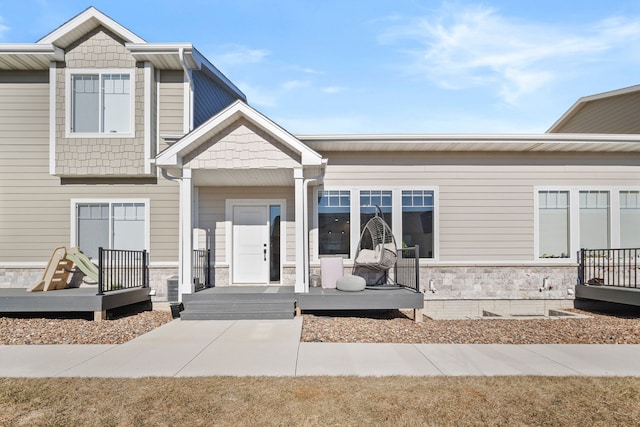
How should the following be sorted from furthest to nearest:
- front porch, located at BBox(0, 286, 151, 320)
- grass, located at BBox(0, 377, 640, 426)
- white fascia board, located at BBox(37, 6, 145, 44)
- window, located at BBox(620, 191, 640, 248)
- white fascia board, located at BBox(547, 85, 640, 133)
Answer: white fascia board, located at BBox(547, 85, 640, 133), window, located at BBox(620, 191, 640, 248), white fascia board, located at BBox(37, 6, 145, 44), front porch, located at BBox(0, 286, 151, 320), grass, located at BBox(0, 377, 640, 426)

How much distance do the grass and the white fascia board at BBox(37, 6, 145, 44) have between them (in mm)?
7808

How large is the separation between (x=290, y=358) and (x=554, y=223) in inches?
307

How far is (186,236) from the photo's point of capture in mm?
8602

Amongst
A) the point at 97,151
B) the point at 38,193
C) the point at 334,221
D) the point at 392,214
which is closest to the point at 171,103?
the point at 97,151

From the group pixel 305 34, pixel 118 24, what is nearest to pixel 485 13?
pixel 305 34

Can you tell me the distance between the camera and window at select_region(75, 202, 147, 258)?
1006 centimetres

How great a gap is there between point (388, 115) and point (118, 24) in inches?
372

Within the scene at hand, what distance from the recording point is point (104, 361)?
5.47m

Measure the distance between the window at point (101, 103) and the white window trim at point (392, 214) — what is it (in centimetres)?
473

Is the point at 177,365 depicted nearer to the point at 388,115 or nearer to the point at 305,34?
the point at 305,34

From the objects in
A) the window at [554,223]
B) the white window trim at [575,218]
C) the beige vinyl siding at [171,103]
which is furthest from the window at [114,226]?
the window at [554,223]

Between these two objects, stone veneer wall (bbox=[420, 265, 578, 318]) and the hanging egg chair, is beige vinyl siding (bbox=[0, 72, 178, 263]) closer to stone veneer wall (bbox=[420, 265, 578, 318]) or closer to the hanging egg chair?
the hanging egg chair

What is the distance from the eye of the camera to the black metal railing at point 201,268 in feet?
30.7

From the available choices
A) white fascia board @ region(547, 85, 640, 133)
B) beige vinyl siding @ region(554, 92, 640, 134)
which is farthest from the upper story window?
beige vinyl siding @ region(554, 92, 640, 134)
